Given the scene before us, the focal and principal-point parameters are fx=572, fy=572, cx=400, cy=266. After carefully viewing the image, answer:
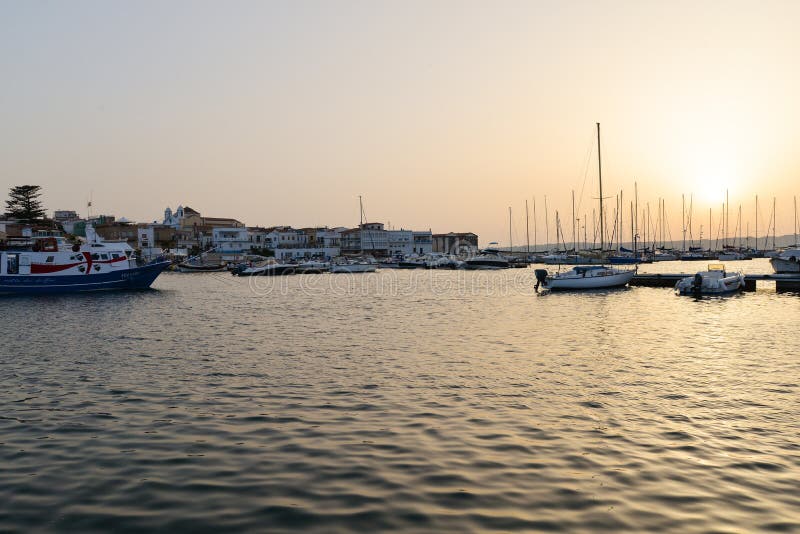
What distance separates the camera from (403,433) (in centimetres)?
1095

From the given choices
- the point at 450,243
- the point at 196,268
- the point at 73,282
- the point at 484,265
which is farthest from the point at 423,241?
the point at 73,282

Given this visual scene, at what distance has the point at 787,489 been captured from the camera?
26.7ft

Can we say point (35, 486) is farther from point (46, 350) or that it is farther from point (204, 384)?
point (46, 350)

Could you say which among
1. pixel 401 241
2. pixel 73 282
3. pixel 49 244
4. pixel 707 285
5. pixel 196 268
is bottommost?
pixel 707 285

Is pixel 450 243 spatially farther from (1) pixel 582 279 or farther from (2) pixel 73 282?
(2) pixel 73 282

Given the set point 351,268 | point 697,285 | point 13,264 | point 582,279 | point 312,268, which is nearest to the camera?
point 697,285

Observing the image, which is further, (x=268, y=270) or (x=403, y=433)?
(x=268, y=270)

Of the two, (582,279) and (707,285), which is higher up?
(582,279)

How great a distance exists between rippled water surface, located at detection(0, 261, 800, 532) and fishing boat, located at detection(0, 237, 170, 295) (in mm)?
30594

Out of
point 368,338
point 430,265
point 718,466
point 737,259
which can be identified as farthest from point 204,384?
point 737,259

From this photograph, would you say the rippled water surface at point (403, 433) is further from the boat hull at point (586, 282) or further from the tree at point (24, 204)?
the tree at point (24, 204)

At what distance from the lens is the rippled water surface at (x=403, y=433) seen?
759 centimetres

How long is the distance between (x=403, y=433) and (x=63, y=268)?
165 ft

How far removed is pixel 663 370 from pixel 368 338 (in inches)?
462
